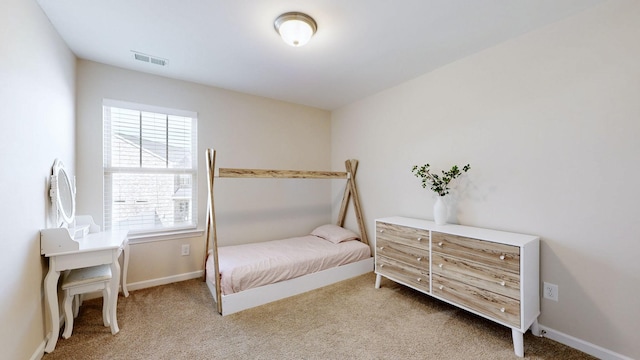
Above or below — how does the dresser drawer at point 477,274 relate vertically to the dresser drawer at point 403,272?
above

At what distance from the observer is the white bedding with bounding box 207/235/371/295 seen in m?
2.42

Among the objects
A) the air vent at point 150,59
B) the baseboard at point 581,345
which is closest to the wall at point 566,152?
the baseboard at point 581,345

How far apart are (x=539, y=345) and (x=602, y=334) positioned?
0.38 meters

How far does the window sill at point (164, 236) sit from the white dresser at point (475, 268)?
2327 millimetres

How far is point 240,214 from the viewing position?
344 centimetres

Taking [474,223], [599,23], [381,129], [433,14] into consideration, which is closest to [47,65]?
[433,14]

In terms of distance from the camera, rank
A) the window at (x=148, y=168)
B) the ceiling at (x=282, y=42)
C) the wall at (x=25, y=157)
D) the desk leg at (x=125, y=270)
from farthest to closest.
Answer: the window at (x=148, y=168)
the desk leg at (x=125, y=270)
the ceiling at (x=282, y=42)
the wall at (x=25, y=157)

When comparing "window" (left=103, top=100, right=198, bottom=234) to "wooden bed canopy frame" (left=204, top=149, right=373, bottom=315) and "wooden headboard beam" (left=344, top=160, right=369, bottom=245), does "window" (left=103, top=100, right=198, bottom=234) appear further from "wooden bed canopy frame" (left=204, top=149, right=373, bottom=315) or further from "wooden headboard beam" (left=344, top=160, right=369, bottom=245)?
"wooden headboard beam" (left=344, top=160, right=369, bottom=245)

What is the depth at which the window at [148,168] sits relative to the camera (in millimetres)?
2736

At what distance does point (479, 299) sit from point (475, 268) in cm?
23

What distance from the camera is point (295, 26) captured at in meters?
1.88

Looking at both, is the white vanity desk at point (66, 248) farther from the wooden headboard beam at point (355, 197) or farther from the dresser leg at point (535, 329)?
the dresser leg at point (535, 329)

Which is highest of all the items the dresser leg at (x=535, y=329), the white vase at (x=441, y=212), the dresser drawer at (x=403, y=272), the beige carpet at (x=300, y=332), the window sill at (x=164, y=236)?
the white vase at (x=441, y=212)

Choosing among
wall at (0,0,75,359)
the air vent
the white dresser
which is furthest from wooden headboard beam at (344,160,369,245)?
wall at (0,0,75,359)
